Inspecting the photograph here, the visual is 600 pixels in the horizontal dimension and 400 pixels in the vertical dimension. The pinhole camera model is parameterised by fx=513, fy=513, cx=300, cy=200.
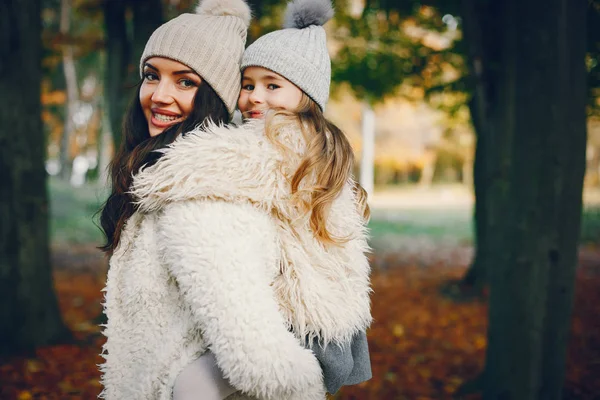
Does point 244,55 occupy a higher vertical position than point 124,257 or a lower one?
higher

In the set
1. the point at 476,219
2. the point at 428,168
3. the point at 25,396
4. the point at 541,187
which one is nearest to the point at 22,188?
the point at 25,396

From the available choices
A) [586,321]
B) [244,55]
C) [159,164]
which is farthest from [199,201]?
[586,321]

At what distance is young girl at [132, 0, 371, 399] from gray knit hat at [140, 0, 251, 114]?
110 mm

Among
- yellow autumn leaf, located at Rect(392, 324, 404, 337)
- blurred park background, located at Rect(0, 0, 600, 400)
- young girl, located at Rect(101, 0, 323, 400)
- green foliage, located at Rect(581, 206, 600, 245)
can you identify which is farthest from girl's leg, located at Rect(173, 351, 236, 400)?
green foliage, located at Rect(581, 206, 600, 245)

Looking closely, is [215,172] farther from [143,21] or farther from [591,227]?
[591,227]

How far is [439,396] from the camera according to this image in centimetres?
464

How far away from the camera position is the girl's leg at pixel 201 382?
1.60 meters

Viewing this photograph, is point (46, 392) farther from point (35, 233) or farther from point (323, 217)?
point (323, 217)

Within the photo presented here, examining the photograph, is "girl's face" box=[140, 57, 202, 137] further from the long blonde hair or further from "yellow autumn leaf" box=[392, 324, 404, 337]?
"yellow autumn leaf" box=[392, 324, 404, 337]

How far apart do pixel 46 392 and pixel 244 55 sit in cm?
355

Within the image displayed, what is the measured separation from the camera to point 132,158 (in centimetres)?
196

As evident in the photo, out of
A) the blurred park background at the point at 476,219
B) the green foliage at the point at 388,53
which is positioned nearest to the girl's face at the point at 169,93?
the blurred park background at the point at 476,219

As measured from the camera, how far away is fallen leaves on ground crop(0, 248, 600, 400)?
4.49 meters

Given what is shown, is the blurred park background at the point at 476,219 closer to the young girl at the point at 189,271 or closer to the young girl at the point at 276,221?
the young girl at the point at 189,271
